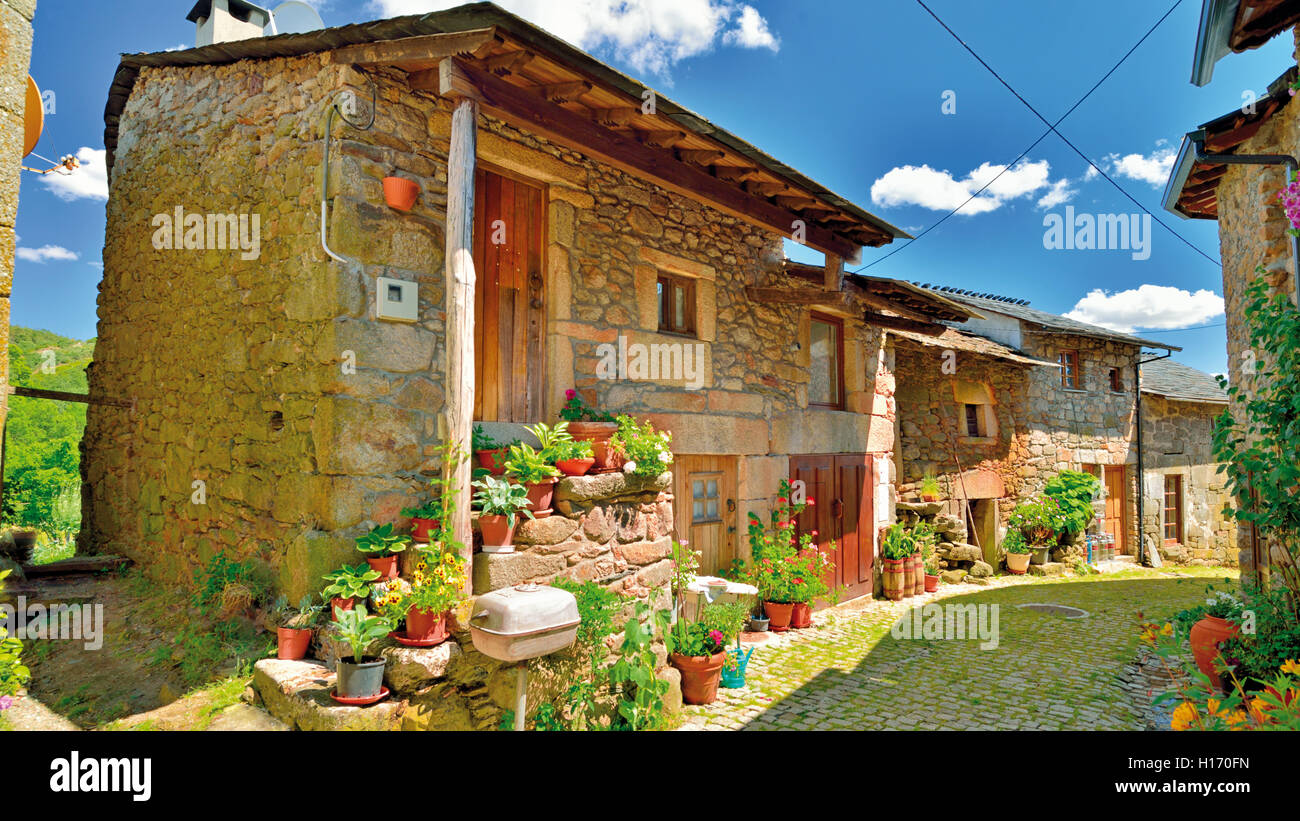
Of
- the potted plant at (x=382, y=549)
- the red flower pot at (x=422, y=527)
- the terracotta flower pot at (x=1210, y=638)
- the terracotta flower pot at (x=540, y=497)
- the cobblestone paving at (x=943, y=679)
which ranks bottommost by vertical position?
the cobblestone paving at (x=943, y=679)

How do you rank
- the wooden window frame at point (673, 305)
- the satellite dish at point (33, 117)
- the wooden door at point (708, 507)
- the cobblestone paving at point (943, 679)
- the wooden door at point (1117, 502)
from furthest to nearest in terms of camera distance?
1. the wooden door at point (1117, 502)
2. the wooden door at point (708, 507)
3. the wooden window frame at point (673, 305)
4. the cobblestone paving at point (943, 679)
5. the satellite dish at point (33, 117)

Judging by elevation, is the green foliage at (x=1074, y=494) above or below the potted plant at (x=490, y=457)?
below

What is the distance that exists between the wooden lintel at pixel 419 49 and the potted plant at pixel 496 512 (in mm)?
2364

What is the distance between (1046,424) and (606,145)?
10.8m

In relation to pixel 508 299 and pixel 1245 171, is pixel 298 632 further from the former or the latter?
pixel 1245 171

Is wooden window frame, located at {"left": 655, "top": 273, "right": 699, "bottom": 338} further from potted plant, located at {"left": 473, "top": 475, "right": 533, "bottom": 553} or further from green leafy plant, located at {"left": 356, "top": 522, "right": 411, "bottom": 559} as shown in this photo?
green leafy plant, located at {"left": 356, "top": 522, "right": 411, "bottom": 559}

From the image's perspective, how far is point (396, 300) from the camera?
3.90 m

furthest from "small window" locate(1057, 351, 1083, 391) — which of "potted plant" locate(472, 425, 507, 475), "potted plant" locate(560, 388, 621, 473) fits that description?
"potted plant" locate(472, 425, 507, 475)

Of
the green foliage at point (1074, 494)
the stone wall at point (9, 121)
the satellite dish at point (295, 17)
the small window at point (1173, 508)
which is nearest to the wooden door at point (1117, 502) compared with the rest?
the small window at point (1173, 508)

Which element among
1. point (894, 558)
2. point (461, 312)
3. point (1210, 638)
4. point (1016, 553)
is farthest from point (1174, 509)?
point (461, 312)

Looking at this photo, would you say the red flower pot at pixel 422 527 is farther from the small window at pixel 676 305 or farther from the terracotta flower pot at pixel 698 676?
the small window at pixel 676 305

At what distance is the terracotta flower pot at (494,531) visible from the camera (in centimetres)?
374
